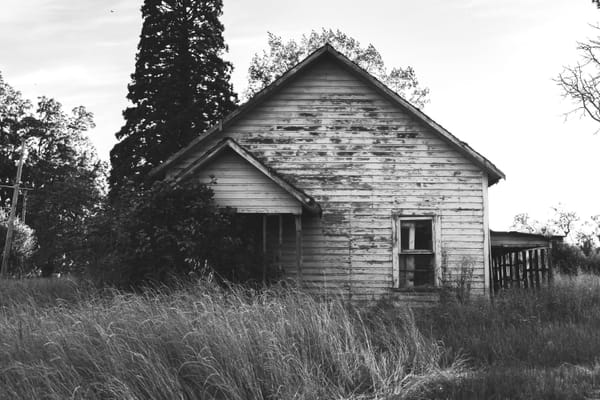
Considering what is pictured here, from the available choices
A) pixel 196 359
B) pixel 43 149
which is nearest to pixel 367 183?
pixel 196 359

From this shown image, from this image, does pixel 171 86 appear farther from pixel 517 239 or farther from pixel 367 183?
pixel 517 239

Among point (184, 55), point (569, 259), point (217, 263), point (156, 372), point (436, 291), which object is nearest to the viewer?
point (156, 372)

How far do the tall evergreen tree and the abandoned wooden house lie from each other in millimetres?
14687

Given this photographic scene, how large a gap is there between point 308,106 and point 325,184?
2.00 metres

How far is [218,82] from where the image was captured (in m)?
31.1

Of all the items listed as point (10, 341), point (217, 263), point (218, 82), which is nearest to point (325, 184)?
point (217, 263)

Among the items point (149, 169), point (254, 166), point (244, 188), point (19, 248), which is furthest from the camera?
point (19, 248)

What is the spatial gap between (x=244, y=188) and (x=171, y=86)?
18596mm

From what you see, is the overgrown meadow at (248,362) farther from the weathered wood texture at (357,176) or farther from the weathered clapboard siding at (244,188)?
the weathered wood texture at (357,176)

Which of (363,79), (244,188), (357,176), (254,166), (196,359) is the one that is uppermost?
(363,79)

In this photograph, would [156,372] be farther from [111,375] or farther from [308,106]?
[308,106]

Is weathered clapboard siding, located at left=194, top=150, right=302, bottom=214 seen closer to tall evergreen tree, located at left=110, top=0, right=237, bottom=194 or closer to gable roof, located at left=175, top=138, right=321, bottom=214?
gable roof, located at left=175, top=138, right=321, bottom=214

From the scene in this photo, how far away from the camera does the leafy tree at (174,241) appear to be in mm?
11078

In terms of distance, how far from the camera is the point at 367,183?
1407 cm
